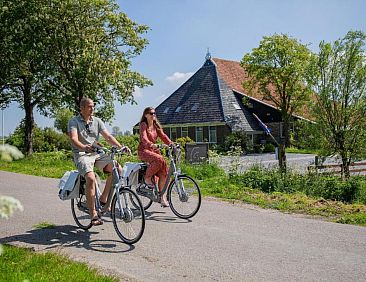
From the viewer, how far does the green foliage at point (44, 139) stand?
110 ft

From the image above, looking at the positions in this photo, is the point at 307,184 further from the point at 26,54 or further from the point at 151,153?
the point at 26,54

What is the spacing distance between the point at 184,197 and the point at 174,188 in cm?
26

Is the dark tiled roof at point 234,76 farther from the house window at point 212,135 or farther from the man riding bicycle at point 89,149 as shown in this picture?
the man riding bicycle at point 89,149

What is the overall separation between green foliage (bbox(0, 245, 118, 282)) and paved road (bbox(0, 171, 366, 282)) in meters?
0.30

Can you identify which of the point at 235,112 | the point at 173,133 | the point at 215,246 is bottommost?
Result: the point at 215,246

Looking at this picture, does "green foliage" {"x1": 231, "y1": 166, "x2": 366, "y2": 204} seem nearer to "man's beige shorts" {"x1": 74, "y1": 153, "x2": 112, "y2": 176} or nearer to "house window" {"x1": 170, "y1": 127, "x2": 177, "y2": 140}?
"man's beige shorts" {"x1": 74, "y1": 153, "x2": 112, "y2": 176}

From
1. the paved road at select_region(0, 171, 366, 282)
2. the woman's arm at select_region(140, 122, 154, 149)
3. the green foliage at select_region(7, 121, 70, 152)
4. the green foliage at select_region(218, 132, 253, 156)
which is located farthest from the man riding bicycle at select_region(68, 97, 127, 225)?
the green foliage at select_region(218, 132, 253, 156)

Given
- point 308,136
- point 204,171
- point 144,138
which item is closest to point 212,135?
point 204,171

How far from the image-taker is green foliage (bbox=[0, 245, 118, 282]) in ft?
14.8

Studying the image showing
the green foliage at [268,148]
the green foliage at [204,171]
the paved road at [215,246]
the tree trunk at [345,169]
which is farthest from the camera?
the green foliage at [268,148]

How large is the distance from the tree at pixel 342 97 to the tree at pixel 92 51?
14.6 metres

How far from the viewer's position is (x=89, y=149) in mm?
6152

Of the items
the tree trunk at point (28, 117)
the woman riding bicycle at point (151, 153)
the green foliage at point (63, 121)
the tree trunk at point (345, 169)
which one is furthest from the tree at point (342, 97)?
the green foliage at point (63, 121)

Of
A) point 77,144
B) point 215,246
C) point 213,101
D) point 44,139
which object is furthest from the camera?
point 213,101
